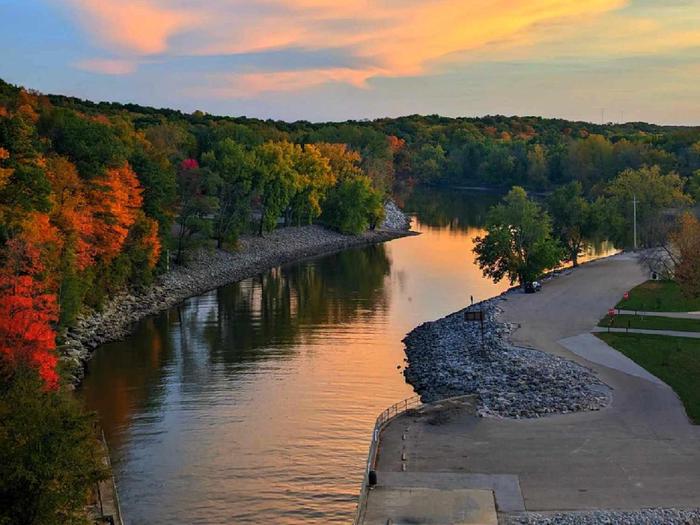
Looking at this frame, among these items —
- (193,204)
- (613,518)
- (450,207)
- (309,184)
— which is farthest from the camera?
(450,207)

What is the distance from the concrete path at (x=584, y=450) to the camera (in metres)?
27.9

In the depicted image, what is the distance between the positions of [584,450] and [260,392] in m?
17.9

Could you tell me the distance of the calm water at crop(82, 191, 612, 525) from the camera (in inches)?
1236

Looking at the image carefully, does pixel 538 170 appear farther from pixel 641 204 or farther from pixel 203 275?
pixel 203 275

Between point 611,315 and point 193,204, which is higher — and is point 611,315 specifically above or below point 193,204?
below

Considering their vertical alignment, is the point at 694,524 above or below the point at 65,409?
below

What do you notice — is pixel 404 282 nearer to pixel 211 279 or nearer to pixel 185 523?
pixel 211 279

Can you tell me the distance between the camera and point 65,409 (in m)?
25.1

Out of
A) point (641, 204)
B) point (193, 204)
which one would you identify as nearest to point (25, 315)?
point (193, 204)

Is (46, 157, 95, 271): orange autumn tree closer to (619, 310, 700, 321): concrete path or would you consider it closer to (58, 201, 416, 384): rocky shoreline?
(58, 201, 416, 384): rocky shoreline

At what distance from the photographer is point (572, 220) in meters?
82.4

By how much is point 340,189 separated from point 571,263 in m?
37.9

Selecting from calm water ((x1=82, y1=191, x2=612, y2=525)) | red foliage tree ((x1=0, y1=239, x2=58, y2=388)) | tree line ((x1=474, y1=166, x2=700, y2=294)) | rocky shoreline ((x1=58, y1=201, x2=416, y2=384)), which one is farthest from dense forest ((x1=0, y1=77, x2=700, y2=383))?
calm water ((x1=82, y1=191, x2=612, y2=525))

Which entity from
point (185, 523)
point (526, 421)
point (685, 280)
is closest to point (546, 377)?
point (526, 421)
